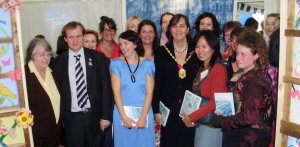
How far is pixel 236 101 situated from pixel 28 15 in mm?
3735

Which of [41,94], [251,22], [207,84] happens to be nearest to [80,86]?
[41,94]

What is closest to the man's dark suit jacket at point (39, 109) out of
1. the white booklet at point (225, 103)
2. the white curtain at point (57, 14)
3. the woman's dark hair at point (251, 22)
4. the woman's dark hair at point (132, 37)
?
the woman's dark hair at point (132, 37)

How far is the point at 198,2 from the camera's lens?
544 centimetres

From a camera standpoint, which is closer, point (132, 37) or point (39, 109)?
point (39, 109)

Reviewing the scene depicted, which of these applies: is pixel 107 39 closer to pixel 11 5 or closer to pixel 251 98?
pixel 11 5

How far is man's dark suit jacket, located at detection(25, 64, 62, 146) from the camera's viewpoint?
2578mm

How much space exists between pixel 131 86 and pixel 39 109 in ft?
2.58

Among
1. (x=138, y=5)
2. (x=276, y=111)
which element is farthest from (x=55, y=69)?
(x=138, y=5)

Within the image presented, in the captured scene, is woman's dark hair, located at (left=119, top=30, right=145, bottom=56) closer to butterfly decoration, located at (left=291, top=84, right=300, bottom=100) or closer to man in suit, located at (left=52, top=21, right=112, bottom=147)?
man in suit, located at (left=52, top=21, right=112, bottom=147)

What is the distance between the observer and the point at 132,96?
9.24ft

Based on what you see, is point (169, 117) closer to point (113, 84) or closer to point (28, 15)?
point (113, 84)

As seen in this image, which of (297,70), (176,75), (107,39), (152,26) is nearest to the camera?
(297,70)

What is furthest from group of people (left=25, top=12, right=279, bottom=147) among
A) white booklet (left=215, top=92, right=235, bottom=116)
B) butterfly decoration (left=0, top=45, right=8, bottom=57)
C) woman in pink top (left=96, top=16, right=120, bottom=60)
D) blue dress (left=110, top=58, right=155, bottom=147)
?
woman in pink top (left=96, top=16, right=120, bottom=60)

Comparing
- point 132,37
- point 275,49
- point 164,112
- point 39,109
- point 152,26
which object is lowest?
point 164,112
